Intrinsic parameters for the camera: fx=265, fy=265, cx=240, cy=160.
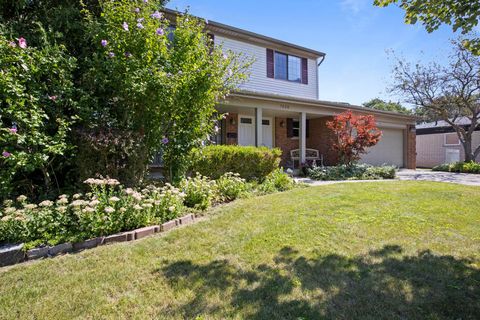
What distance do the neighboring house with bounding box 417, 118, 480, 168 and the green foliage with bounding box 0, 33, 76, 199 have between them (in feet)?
77.8

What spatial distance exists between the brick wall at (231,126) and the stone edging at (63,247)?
795 cm

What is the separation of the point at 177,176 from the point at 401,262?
447 centimetres

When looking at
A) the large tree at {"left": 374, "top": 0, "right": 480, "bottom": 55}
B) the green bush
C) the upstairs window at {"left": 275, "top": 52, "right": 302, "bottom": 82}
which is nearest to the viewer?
the large tree at {"left": 374, "top": 0, "right": 480, "bottom": 55}

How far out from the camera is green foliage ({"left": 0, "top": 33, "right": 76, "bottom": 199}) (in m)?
3.79

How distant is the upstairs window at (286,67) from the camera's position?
13.0 meters

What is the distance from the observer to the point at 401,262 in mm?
3023

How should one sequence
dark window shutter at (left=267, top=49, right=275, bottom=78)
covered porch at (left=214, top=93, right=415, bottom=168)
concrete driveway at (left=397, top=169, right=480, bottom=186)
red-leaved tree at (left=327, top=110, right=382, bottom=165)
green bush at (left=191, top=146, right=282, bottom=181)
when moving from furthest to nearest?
dark window shutter at (left=267, top=49, right=275, bottom=78), red-leaved tree at (left=327, top=110, right=382, bottom=165), covered porch at (left=214, top=93, right=415, bottom=168), concrete driveway at (left=397, top=169, right=480, bottom=186), green bush at (left=191, top=146, right=282, bottom=181)

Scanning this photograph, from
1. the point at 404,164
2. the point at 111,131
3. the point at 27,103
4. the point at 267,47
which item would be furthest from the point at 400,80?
the point at 27,103

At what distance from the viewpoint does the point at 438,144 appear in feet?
72.2

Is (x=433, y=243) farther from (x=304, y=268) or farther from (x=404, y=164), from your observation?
(x=404, y=164)

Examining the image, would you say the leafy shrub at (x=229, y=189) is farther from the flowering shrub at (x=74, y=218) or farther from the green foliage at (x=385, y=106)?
the green foliage at (x=385, y=106)

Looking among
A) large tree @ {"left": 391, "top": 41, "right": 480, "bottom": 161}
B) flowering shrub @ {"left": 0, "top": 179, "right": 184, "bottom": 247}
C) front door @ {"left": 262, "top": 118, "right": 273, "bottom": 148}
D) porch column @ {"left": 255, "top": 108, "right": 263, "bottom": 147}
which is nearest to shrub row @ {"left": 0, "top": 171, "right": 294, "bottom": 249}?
flowering shrub @ {"left": 0, "top": 179, "right": 184, "bottom": 247}

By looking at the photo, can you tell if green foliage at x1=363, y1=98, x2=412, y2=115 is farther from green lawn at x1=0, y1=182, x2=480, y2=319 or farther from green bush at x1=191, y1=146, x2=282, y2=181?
green lawn at x1=0, y1=182, x2=480, y2=319

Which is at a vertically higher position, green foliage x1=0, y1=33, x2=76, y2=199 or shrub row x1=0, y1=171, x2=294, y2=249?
green foliage x1=0, y1=33, x2=76, y2=199
